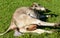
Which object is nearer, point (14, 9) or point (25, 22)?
point (25, 22)

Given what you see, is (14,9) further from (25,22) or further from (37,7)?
(25,22)

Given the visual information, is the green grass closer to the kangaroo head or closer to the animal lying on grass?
the animal lying on grass

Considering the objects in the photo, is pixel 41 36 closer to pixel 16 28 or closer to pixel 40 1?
pixel 16 28

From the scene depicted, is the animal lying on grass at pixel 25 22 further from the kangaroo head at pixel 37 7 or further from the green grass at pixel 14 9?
the kangaroo head at pixel 37 7

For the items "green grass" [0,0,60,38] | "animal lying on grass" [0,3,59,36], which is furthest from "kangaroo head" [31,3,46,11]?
"animal lying on grass" [0,3,59,36]

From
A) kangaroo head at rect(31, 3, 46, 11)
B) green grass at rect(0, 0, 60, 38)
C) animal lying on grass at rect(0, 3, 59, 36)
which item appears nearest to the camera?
green grass at rect(0, 0, 60, 38)

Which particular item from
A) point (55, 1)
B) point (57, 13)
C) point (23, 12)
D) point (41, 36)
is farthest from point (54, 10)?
point (41, 36)

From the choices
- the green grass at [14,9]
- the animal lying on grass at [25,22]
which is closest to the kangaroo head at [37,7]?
the green grass at [14,9]

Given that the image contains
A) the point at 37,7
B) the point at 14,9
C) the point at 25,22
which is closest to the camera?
the point at 25,22

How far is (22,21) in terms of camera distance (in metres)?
7.98

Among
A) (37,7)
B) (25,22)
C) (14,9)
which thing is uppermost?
(37,7)

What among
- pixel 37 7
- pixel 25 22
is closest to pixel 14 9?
pixel 37 7

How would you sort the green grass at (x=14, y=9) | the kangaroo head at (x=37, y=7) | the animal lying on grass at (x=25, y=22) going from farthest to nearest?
the kangaroo head at (x=37, y=7) < the animal lying on grass at (x=25, y=22) < the green grass at (x=14, y=9)

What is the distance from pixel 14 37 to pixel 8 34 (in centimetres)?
33
